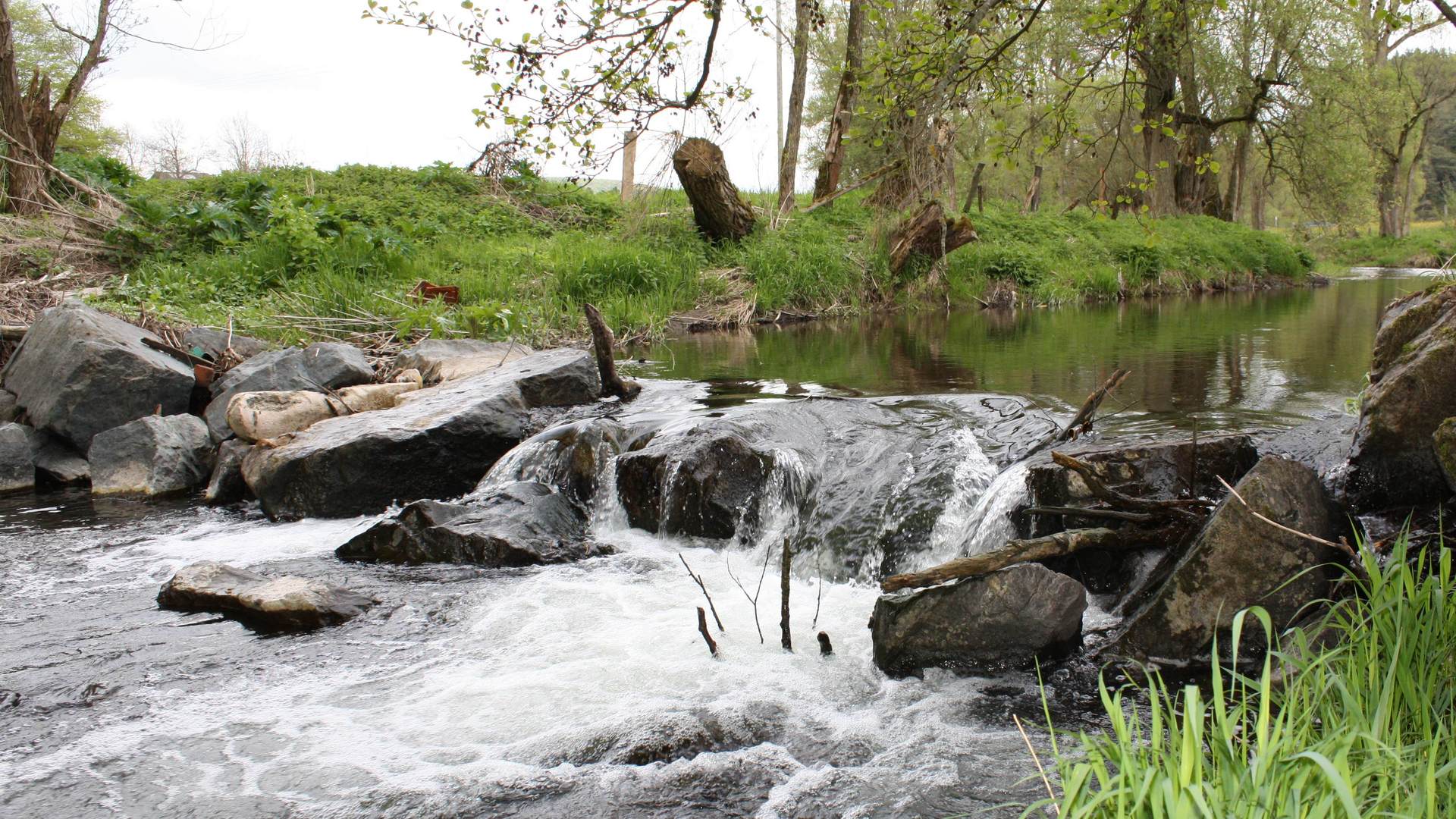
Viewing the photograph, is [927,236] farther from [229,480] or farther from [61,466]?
[61,466]

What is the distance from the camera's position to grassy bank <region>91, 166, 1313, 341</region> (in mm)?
10344

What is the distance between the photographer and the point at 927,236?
14641mm

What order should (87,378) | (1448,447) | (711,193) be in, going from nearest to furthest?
(1448,447)
(87,378)
(711,193)

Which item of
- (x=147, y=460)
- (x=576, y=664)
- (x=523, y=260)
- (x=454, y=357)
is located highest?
(x=523, y=260)

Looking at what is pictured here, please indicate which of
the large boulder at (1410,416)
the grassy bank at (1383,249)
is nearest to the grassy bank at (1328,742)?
the large boulder at (1410,416)

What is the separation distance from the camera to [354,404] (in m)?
7.41

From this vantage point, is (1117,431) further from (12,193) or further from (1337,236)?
(1337,236)

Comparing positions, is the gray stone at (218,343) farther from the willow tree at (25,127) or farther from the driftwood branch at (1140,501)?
the driftwood branch at (1140,501)

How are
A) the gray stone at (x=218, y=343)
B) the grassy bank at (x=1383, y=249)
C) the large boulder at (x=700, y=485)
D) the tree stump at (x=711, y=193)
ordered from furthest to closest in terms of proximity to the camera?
the grassy bank at (x=1383, y=249) → the tree stump at (x=711, y=193) → the gray stone at (x=218, y=343) → the large boulder at (x=700, y=485)

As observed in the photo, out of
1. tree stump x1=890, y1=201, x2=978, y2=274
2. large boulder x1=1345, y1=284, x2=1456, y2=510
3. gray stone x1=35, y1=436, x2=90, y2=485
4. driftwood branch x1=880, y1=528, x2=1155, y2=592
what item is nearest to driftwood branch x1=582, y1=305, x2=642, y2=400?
gray stone x1=35, y1=436, x2=90, y2=485

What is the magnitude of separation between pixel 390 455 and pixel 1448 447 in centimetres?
544

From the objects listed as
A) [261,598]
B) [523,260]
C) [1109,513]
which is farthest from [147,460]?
[523,260]

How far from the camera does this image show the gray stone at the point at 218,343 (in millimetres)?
8469

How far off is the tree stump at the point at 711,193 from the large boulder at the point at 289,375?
6.81 meters
